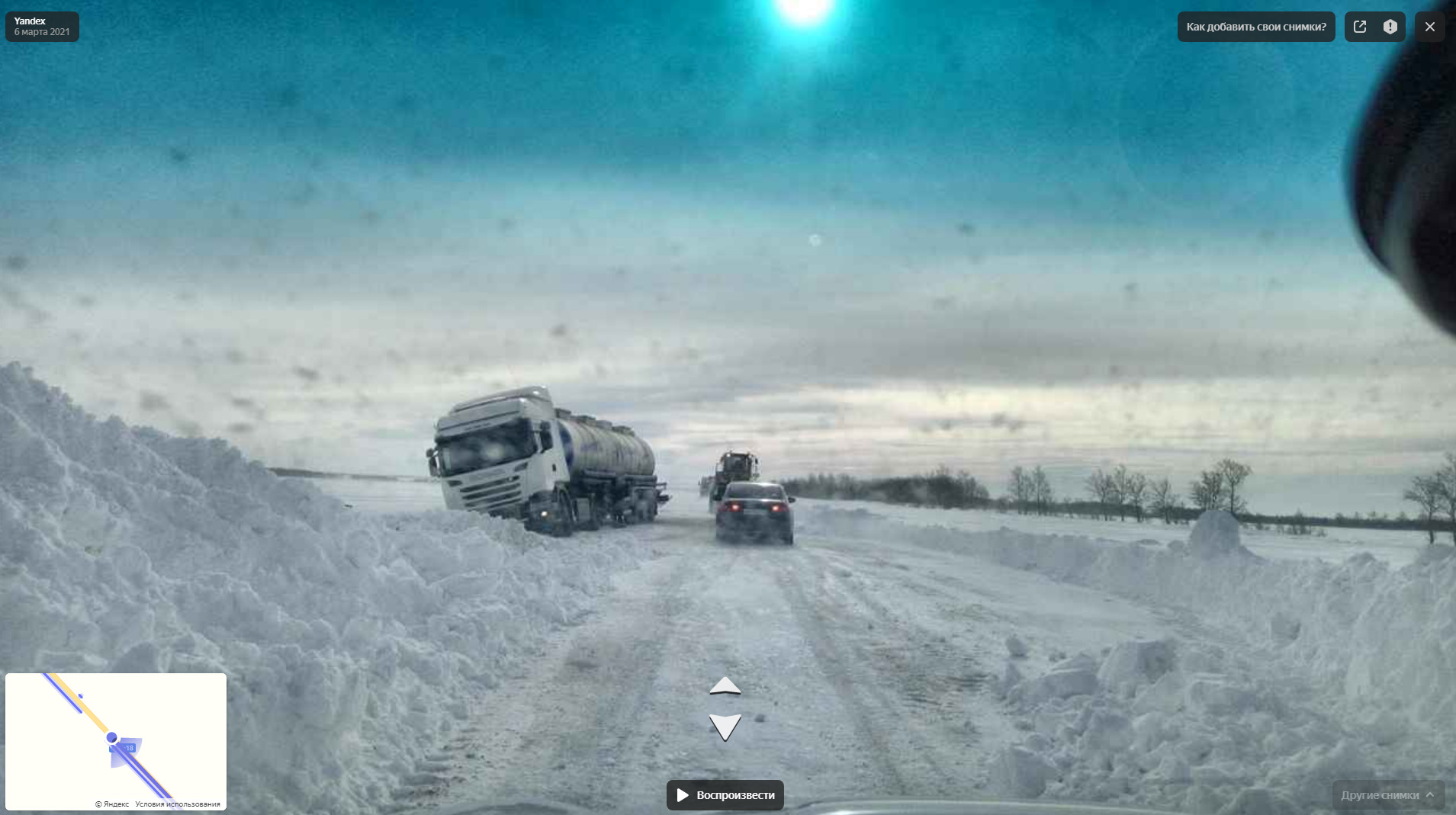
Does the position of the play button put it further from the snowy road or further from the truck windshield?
the truck windshield

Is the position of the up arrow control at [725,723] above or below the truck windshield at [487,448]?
below

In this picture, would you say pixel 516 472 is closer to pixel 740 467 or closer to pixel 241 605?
pixel 740 467

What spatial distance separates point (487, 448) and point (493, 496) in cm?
498

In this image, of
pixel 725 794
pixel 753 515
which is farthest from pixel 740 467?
pixel 753 515

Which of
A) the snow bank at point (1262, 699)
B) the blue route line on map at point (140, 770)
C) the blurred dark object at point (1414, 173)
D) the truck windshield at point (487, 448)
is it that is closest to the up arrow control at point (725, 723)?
the snow bank at point (1262, 699)

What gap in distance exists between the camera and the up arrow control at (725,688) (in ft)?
13.9

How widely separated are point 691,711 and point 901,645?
1766mm

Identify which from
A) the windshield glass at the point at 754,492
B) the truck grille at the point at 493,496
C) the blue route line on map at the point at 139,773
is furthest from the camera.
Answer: the windshield glass at the point at 754,492

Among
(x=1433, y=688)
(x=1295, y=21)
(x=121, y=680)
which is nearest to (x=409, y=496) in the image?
(x=121, y=680)

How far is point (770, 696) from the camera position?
4199mm

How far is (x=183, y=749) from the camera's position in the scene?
10.6 ft

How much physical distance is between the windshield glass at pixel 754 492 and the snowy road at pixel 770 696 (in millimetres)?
10413

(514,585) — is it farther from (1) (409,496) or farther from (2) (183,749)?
(2) (183,749)

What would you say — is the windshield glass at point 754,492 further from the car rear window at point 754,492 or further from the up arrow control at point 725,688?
the up arrow control at point 725,688
